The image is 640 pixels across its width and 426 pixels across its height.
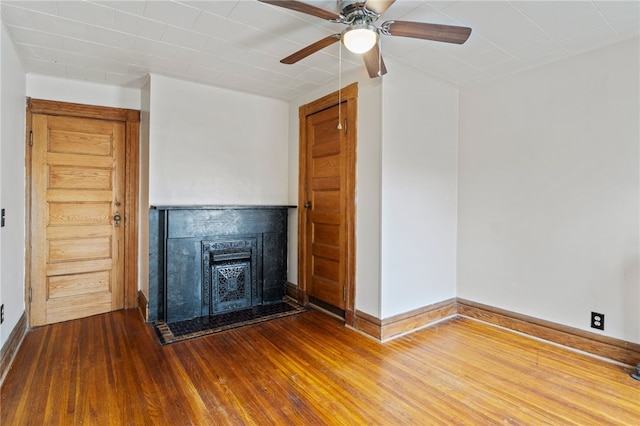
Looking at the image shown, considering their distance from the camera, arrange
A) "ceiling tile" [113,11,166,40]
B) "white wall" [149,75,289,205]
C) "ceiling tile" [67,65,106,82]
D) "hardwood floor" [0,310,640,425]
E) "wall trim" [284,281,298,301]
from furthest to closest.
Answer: "wall trim" [284,281,298,301]
"white wall" [149,75,289,205]
"ceiling tile" [67,65,106,82]
"ceiling tile" [113,11,166,40]
"hardwood floor" [0,310,640,425]

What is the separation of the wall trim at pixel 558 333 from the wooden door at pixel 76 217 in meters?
3.63

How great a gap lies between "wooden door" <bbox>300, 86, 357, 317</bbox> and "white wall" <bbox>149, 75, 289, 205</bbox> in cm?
41

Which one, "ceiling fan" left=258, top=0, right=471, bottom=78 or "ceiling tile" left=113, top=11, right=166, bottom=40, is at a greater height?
"ceiling tile" left=113, top=11, right=166, bottom=40

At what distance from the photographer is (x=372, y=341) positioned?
2.81 m

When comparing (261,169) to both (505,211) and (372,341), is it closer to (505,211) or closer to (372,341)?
(372,341)

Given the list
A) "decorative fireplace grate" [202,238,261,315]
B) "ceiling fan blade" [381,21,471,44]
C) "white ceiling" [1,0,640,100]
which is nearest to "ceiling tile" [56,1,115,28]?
"white ceiling" [1,0,640,100]

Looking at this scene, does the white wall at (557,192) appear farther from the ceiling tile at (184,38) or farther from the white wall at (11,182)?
the white wall at (11,182)

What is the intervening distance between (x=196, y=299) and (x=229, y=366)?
1143 mm

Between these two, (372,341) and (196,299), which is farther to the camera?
(196,299)

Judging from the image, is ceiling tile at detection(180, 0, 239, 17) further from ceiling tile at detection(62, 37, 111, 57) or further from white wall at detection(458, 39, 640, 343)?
white wall at detection(458, 39, 640, 343)

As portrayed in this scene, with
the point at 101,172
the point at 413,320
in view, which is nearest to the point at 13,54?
the point at 101,172

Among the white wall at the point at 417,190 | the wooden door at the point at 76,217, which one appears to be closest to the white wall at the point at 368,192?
the white wall at the point at 417,190

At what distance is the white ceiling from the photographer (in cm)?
207

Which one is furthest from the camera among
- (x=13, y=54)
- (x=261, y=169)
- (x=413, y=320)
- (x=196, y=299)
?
(x=261, y=169)
